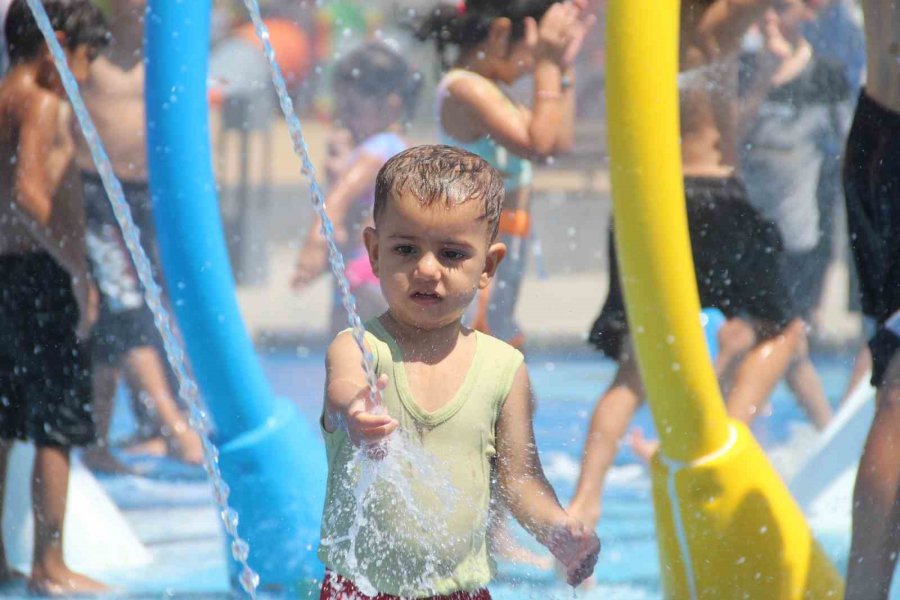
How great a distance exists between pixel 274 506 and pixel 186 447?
6.85ft

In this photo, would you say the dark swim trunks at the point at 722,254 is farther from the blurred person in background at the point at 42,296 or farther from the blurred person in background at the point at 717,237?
the blurred person in background at the point at 42,296

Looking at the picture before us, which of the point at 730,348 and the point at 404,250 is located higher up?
the point at 404,250

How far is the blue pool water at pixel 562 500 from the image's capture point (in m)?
3.35

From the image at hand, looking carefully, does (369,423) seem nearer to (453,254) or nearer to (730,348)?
(453,254)

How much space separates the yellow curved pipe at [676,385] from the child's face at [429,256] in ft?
1.65

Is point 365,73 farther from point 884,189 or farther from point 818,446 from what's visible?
point 884,189

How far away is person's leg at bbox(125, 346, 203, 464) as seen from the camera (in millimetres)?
4738

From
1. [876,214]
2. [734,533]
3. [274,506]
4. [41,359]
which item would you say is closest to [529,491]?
[734,533]

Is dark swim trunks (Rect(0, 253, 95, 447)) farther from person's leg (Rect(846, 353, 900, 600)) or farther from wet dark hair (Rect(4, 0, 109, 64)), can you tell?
person's leg (Rect(846, 353, 900, 600))

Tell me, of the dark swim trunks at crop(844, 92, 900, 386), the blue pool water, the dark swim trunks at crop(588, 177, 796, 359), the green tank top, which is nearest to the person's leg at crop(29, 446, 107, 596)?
the blue pool water

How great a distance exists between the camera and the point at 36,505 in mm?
3344

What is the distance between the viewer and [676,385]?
243cm

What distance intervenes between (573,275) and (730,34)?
5.17m

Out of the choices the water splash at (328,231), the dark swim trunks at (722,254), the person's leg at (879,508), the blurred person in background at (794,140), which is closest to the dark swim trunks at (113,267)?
the dark swim trunks at (722,254)
